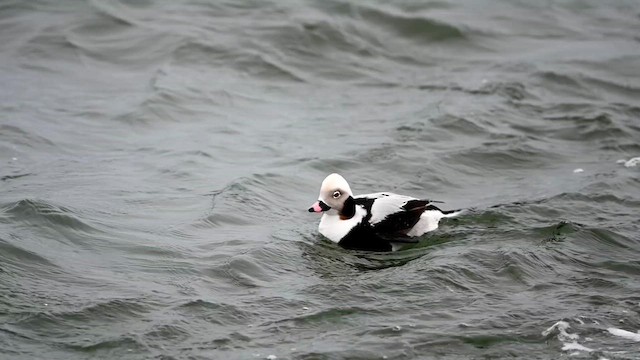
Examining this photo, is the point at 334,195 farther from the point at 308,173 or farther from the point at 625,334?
the point at 625,334

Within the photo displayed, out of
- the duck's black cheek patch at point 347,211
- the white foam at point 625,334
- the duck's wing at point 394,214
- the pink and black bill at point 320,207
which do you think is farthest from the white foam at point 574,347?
the pink and black bill at point 320,207

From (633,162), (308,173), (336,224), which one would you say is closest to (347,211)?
(336,224)

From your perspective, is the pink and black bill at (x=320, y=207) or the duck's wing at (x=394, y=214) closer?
the duck's wing at (x=394, y=214)

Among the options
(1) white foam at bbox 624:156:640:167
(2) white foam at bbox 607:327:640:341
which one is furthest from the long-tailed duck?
(1) white foam at bbox 624:156:640:167

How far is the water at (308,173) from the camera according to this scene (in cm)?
741

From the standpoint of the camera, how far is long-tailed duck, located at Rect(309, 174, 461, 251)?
9.51 meters

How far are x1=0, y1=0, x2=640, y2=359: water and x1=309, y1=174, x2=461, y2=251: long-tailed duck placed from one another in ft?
0.47

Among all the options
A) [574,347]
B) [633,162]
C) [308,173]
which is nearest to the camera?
[574,347]

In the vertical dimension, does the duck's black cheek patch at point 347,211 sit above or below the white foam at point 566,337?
above

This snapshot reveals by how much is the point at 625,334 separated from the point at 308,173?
196 inches

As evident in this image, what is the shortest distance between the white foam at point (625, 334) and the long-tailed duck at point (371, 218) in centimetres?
242

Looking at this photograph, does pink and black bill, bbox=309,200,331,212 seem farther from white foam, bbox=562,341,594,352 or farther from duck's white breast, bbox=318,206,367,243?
white foam, bbox=562,341,594,352

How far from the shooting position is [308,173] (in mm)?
11680

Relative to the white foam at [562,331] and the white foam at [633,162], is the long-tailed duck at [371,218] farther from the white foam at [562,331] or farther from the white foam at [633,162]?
the white foam at [633,162]
